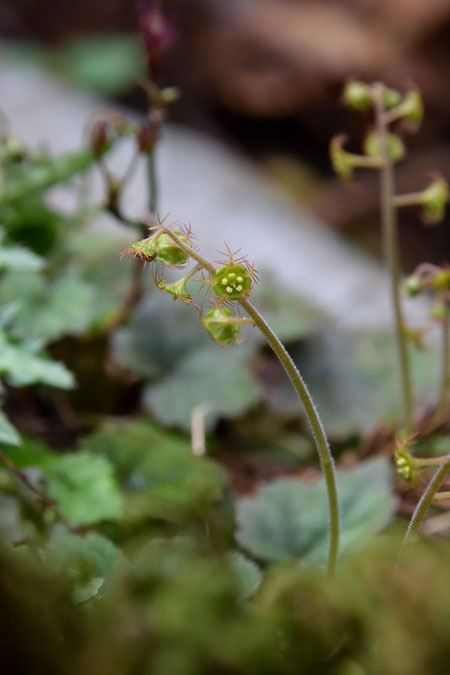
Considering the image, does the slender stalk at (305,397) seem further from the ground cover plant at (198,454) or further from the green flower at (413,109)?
the green flower at (413,109)

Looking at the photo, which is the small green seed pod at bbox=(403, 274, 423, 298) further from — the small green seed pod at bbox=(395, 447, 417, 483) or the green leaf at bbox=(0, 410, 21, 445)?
the green leaf at bbox=(0, 410, 21, 445)

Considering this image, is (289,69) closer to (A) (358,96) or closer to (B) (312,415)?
(A) (358,96)

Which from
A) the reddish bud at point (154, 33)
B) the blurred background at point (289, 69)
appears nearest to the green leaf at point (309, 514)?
the reddish bud at point (154, 33)

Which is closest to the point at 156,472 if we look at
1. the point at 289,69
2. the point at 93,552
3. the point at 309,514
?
the point at 309,514

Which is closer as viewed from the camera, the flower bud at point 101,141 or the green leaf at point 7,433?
the green leaf at point 7,433

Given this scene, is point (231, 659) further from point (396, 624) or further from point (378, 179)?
point (378, 179)

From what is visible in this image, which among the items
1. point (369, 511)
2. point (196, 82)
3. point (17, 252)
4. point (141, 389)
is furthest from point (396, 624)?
point (196, 82)
